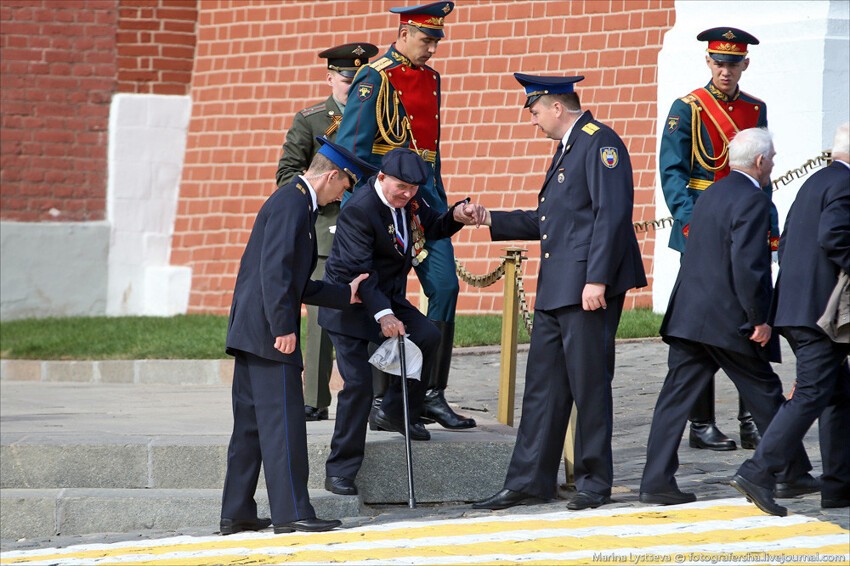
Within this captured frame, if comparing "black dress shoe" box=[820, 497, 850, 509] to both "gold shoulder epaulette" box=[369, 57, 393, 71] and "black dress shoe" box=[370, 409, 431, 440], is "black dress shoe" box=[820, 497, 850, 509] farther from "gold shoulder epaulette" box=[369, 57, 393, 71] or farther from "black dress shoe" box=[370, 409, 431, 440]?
"gold shoulder epaulette" box=[369, 57, 393, 71]

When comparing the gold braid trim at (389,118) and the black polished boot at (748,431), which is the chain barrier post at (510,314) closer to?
the gold braid trim at (389,118)

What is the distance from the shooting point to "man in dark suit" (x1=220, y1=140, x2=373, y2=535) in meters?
6.14

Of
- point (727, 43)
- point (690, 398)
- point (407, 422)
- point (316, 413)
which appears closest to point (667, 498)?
point (690, 398)

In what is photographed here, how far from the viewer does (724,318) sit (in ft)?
20.7

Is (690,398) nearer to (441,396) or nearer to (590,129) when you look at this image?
(590,129)

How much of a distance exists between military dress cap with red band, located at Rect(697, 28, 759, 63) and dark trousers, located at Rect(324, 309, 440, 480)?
7.89ft

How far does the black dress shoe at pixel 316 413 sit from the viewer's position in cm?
803

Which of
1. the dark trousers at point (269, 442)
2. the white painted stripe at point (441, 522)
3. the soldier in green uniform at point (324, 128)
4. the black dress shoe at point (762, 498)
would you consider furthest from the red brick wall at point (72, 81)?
the black dress shoe at point (762, 498)

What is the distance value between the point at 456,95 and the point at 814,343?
876 centimetres

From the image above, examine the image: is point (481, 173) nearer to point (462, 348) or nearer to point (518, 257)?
point (462, 348)

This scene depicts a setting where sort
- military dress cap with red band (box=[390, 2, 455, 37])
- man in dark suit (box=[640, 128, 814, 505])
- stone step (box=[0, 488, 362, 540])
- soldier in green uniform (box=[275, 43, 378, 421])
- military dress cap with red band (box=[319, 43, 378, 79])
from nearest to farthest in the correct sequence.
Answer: man in dark suit (box=[640, 128, 814, 505]) < stone step (box=[0, 488, 362, 540]) < military dress cap with red band (box=[390, 2, 455, 37]) < soldier in green uniform (box=[275, 43, 378, 421]) < military dress cap with red band (box=[319, 43, 378, 79])

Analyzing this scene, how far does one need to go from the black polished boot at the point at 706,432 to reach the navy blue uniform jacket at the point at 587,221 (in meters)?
1.46

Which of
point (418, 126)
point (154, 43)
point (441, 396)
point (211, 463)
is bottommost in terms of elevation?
point (211, 463)

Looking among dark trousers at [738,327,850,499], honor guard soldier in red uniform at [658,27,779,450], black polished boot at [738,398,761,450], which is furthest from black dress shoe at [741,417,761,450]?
dark trousers at [738,327,850,499]
